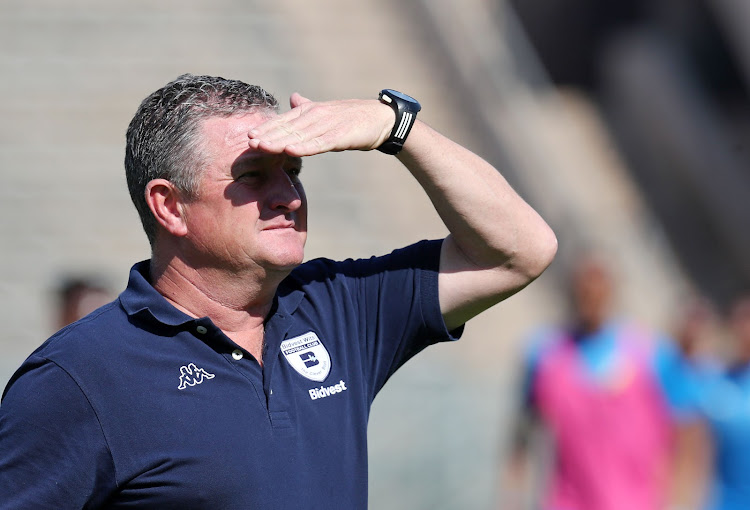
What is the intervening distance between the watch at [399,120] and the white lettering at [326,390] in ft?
1.84

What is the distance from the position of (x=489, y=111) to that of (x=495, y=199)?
24.8 ft

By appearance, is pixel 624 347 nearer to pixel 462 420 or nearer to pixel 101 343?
pixel 462 420

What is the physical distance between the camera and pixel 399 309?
9.00 ft

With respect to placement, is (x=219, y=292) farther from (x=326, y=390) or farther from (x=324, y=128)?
(x=324, y=128)

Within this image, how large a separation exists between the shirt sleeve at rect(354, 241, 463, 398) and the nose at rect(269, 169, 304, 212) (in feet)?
1.30

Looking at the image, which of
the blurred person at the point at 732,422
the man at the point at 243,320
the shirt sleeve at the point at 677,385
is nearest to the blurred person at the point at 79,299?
the man at the point at 243,320

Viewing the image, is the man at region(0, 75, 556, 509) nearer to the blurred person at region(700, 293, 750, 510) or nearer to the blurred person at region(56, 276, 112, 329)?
the blurred person at region(56, 276, 112, 329)

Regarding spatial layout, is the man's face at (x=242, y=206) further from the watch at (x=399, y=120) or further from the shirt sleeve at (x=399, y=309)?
the shirt sleeve at (x=399, y=309)

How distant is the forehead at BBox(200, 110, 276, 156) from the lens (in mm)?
2432

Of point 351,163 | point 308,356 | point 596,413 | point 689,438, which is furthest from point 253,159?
point 351,163

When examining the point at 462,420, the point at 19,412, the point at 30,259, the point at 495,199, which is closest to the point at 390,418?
the point at 462,420

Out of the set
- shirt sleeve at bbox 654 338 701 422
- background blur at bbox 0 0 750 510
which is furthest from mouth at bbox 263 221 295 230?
background blur at bbox 0 0 750 510

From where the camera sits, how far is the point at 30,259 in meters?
8.54

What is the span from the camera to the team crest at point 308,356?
2547mm
